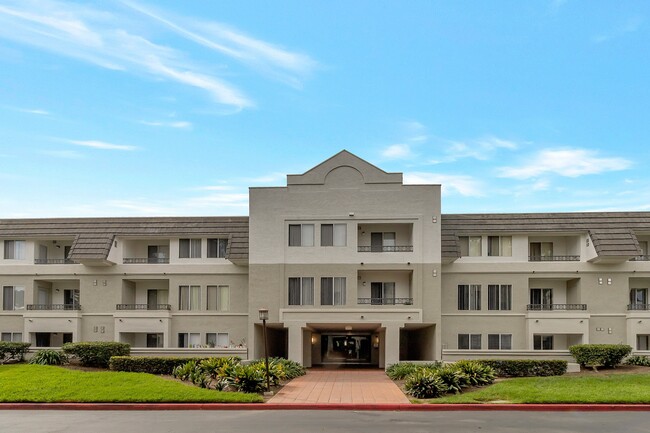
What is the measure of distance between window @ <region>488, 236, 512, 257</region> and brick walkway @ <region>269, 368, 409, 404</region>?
979cm

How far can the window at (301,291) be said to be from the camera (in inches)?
1399

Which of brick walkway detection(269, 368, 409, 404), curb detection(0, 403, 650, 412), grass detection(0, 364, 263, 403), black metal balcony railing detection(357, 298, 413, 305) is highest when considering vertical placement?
black metal balcony railing detection(357, 298, 413, 305)

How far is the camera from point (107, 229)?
3916 centimetres

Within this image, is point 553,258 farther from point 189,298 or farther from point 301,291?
point 189,298

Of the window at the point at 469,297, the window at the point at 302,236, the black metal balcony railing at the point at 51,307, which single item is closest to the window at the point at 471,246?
the window at the point at 469,297

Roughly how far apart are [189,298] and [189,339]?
230 cm

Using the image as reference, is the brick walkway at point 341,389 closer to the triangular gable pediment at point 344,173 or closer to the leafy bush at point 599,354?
the leafy bush at point 599,354

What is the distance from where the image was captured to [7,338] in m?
38.8

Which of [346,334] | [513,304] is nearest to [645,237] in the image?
[513,304]

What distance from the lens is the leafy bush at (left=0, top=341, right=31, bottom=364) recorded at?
32406mm

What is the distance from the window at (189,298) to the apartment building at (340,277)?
0.06 meters

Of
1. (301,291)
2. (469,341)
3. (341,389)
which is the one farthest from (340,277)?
(341,389)

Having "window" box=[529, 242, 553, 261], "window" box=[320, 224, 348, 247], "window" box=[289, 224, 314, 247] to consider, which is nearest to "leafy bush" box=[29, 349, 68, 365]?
"window" box=[289, 224, 314, 247]

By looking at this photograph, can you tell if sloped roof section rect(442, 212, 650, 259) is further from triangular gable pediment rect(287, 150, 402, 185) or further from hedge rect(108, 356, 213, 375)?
hedge rect(108, 356, 213, 375)
